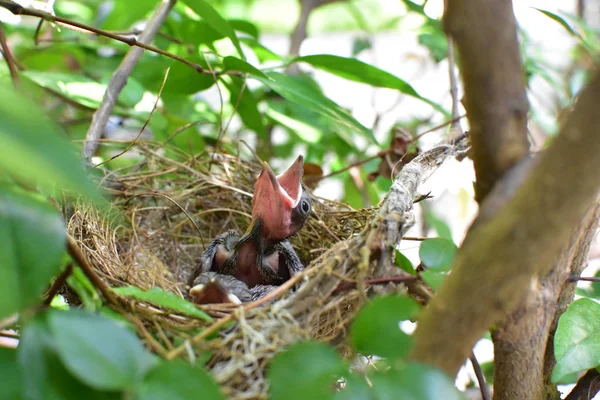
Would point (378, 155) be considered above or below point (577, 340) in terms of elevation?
above

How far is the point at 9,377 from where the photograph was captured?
1.38 ft

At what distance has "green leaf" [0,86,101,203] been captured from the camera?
0.32m

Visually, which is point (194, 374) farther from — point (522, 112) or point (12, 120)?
point (522, 112)

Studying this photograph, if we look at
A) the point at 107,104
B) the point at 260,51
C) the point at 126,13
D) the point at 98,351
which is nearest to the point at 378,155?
the point at 260,51

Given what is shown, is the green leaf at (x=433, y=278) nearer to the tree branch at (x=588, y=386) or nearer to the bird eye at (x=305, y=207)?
the tree branch at (x=588, y=386)

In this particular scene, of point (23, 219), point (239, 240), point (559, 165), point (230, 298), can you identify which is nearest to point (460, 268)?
point (559, 165)

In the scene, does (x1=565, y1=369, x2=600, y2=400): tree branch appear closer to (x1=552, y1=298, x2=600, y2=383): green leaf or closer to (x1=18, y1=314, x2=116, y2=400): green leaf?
(x1=552, y1=298, x2=600, y2=383): green leaf

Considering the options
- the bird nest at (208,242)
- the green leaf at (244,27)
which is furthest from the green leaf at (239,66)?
the green leaf at (244,27)

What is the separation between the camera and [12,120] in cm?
35

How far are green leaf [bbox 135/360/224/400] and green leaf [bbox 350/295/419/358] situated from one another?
136mm

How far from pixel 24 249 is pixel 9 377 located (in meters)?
0.11

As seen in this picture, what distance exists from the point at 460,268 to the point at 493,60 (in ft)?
0.55

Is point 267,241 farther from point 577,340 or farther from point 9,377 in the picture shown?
point 9,377

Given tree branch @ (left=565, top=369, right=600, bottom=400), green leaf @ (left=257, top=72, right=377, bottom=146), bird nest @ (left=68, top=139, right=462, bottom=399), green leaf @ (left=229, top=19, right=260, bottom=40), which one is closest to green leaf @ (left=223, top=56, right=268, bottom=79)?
green leaf @ (left=257, top=72, right=377, bottom=146)
